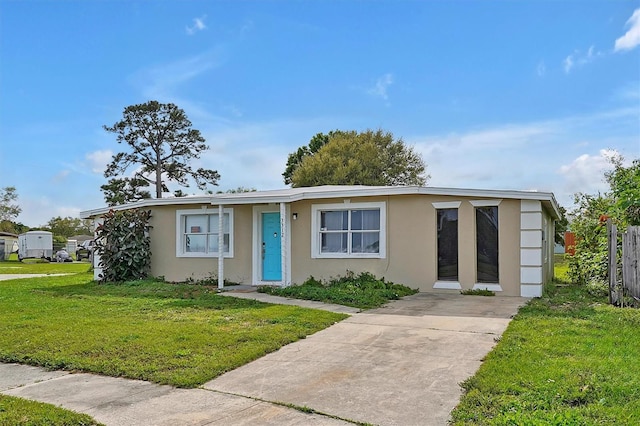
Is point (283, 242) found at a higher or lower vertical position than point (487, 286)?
higher

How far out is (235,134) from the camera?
20672 mm

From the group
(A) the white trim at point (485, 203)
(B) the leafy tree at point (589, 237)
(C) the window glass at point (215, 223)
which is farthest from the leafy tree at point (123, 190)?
(A) the white trim at point (485, 203)

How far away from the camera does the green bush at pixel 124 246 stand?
1492 cm

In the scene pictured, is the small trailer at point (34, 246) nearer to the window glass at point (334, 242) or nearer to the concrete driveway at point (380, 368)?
the window glass at point (334, 242)

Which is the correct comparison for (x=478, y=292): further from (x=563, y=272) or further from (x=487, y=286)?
(x=563, y=272)

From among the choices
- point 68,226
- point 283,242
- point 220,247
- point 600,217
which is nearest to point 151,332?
point 283,242

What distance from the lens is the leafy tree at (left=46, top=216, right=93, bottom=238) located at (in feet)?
207

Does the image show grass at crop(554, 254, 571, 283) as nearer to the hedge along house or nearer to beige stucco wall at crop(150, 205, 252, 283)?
the hedge along house

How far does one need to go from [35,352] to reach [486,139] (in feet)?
51.4

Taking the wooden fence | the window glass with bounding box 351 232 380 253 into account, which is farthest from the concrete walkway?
the window glass with bounding box 351 232 380 253

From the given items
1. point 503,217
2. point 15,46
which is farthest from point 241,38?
point 503,217

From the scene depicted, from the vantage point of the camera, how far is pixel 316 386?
5.05 meters

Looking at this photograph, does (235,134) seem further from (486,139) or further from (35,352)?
(35,352)

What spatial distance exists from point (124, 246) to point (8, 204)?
1981 inches
